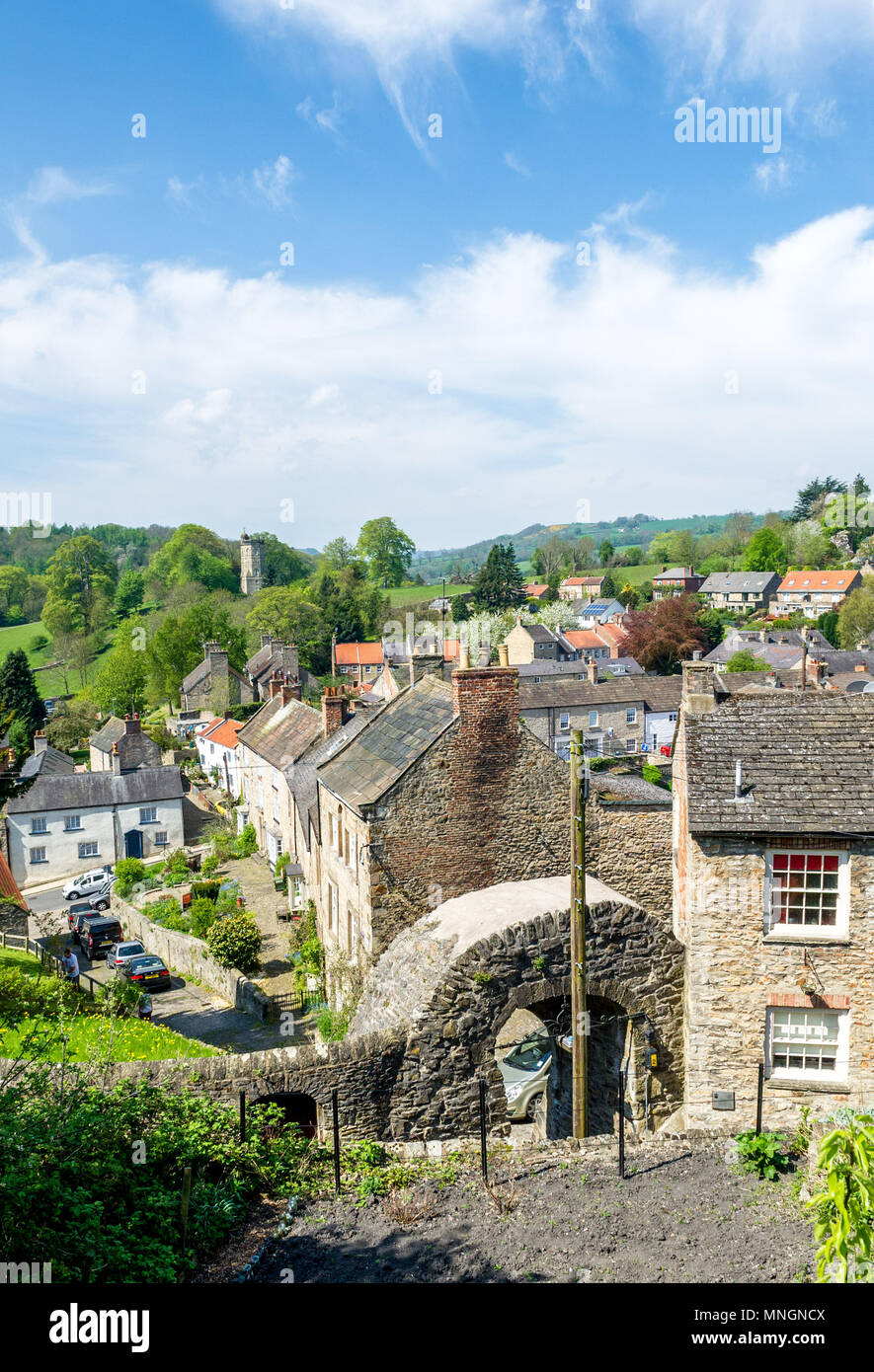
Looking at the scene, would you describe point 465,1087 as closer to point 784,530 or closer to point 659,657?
point 659,657

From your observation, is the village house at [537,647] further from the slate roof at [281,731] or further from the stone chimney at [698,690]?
the stone chimney at [698,690]

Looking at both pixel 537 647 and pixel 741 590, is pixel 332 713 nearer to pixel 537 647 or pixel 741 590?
pixel 537 647

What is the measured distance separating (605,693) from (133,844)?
3317 centimetres

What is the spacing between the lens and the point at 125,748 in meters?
55.8

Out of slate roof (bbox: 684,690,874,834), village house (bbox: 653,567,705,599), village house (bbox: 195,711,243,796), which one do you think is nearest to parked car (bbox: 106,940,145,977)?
slate roof (bbox: 684,690,874,834)

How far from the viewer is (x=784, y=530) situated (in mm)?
152500

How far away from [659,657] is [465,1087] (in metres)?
80.9

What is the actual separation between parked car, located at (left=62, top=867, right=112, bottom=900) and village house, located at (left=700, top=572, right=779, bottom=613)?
95.9 metres

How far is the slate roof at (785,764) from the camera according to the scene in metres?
14.5

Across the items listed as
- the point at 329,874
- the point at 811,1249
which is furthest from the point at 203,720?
the point at 811,1249

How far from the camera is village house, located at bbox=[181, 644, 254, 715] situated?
8375 cm

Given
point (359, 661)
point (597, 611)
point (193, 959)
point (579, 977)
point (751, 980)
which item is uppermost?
point (597, 611)

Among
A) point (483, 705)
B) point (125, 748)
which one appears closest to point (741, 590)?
point (125, 748)

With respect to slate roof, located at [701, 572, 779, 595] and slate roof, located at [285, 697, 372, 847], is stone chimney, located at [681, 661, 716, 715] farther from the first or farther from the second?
slate roof, located at [701, 572, 779, 595]
